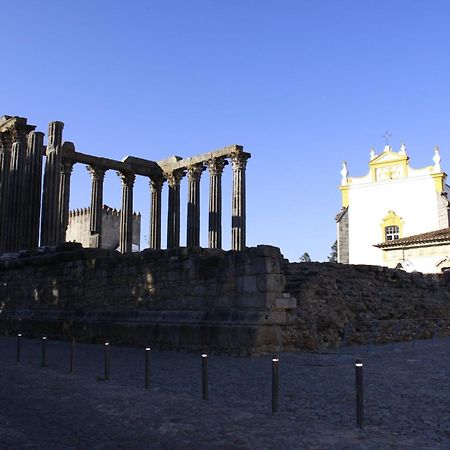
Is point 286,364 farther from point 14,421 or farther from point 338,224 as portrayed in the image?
point 338,224

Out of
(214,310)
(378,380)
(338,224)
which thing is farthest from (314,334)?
(338,224)

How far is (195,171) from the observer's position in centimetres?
3266

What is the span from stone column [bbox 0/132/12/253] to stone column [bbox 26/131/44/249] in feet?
4.06

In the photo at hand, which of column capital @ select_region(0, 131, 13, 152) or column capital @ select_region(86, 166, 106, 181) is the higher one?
column capital @ select_region(0, 131, 13, 152)

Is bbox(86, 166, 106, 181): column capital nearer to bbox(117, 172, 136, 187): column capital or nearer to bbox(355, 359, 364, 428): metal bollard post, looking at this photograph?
bbox(117, 172, 136, 187): column capital

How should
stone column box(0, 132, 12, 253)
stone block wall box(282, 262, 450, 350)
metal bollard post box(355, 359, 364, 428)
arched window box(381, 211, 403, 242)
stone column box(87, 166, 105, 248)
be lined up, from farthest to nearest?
arched window box(381, 211, 403, 242), stone column box(87, 166, 105, 248), stone column box(0, 132, 12, 253), stone block wall box(282, 262, 450, 350), metal bollard post box(355, 359, 364, 428)

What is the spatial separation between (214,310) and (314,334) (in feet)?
7.69

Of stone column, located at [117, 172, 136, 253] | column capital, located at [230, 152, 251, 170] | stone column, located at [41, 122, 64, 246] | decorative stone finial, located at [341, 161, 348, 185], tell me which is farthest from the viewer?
decorative stone finial, located at [341, 161, 348, 185]

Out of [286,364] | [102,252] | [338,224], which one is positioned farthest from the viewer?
[338,224]

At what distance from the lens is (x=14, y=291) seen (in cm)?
2172

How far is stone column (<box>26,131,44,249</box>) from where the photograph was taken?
25.4m

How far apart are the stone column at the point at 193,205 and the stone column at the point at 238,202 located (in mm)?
2813

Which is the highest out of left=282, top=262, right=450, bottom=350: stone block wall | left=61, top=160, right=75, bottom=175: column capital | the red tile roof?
left=61, top=160, right=75, bottom=175: column capital

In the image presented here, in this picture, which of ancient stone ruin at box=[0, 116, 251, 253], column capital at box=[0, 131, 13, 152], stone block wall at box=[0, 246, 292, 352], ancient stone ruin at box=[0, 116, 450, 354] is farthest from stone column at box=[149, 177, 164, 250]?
stone block wall at box=[0, 246, 292, 352]
